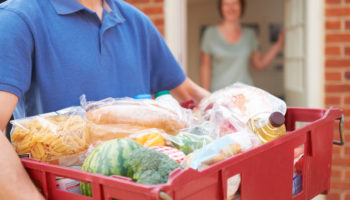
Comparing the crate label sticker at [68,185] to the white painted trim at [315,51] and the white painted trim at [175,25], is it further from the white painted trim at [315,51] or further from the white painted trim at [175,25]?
the white painted trim at [315,51]

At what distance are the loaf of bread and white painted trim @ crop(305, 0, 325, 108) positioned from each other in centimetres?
193

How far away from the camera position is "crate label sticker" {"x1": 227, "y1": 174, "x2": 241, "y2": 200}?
74 cm

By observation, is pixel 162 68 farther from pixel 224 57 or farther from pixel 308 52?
pixel 224 57

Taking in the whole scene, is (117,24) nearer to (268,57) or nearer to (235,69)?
(235,69)

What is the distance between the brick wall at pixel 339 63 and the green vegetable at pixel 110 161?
2246mm

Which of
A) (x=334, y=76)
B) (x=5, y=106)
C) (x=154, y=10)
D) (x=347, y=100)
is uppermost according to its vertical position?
(x=154, y=10)

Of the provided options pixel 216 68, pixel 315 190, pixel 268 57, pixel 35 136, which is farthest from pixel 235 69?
pixel 35 136

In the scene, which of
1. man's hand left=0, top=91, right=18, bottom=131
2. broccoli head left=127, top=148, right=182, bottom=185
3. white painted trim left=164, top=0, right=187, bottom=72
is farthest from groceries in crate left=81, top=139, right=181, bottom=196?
white painted trim left=164, top=0, right=187, bottom=72

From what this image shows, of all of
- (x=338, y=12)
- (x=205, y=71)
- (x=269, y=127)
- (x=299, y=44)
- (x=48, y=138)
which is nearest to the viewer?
(x=48, y=138)

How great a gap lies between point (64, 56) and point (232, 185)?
1.89ft

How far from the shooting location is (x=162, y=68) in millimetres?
1402

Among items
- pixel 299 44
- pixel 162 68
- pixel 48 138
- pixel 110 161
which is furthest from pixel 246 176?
pixel 299 44

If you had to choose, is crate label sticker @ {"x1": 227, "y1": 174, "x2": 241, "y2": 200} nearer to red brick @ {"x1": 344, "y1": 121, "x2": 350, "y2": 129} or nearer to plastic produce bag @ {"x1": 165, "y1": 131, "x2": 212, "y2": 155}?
plastic produce bag @ {"x1": 165, "y1": 131, "x2": 212, "y2": 155}

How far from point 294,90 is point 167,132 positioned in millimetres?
2339
